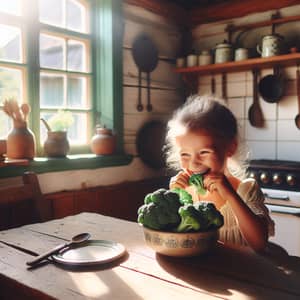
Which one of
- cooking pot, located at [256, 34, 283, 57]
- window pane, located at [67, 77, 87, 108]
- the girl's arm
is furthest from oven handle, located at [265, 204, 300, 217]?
window pane, located at [67, 77, 87, 108]

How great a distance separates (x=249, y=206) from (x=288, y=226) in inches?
44.0

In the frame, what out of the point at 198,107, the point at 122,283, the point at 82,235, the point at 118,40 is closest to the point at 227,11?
the point at 118,40

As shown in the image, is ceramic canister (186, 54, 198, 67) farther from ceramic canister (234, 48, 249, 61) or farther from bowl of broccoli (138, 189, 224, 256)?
bowl of broccoli (138, 189, 224, 256)

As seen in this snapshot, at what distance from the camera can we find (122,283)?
93 centimetres

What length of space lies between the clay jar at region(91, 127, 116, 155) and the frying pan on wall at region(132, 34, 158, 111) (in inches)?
16.7

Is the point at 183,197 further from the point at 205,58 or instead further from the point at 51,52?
the point at 205,58

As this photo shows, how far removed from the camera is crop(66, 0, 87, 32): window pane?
2.60 m

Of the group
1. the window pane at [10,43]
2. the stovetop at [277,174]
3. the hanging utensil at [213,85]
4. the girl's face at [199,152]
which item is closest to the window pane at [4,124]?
the window pane at [10,43]

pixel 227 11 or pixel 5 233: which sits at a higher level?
pixel 227 11

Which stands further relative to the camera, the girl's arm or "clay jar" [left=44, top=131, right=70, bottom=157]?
"clay jar" [left=44, top=131, right=70, bottom=157]

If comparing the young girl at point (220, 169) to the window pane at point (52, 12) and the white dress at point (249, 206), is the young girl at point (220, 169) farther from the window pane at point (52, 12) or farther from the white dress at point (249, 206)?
the window pane at point (52, 12)

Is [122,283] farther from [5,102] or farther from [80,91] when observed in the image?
[80,91]

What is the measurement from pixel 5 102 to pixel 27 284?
133 centimetres

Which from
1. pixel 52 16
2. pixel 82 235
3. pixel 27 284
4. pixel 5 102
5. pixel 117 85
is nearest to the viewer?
pixel 27 284
